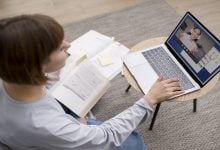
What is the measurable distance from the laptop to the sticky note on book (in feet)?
0.66

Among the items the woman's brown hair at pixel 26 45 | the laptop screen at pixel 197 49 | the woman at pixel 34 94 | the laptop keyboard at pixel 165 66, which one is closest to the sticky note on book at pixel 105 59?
the laptop keyboard at pixel 165 66

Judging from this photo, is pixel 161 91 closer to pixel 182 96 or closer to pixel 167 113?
pixel 182 96

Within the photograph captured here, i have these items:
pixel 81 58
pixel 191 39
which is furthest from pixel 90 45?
pixel 191 39

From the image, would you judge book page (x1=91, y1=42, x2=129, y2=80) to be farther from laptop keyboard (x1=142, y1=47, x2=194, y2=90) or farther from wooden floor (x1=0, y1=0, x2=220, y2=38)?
wooden floor (x1=0, y1=0, x2=220, y2=38)

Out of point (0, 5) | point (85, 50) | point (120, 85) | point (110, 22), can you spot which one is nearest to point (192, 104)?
point (120, 85)

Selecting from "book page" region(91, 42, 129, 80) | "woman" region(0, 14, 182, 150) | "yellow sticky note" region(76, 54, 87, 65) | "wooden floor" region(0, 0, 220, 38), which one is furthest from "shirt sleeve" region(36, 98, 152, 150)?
"wooden floor" region(0, 0, 220, 38)

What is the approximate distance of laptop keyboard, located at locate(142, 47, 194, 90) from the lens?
1387 millimetres

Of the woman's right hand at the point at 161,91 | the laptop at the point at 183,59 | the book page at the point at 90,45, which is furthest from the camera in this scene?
the book page at the point at 90,45

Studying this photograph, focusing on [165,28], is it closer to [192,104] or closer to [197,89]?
[192,104]

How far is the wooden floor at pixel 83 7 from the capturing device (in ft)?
8.46

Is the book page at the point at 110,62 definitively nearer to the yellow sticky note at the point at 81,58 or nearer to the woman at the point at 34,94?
the yellow sticky note at the point at 81,58

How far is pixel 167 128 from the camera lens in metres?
1.75

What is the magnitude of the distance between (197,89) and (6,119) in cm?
87

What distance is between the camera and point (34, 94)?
2.83 feet
